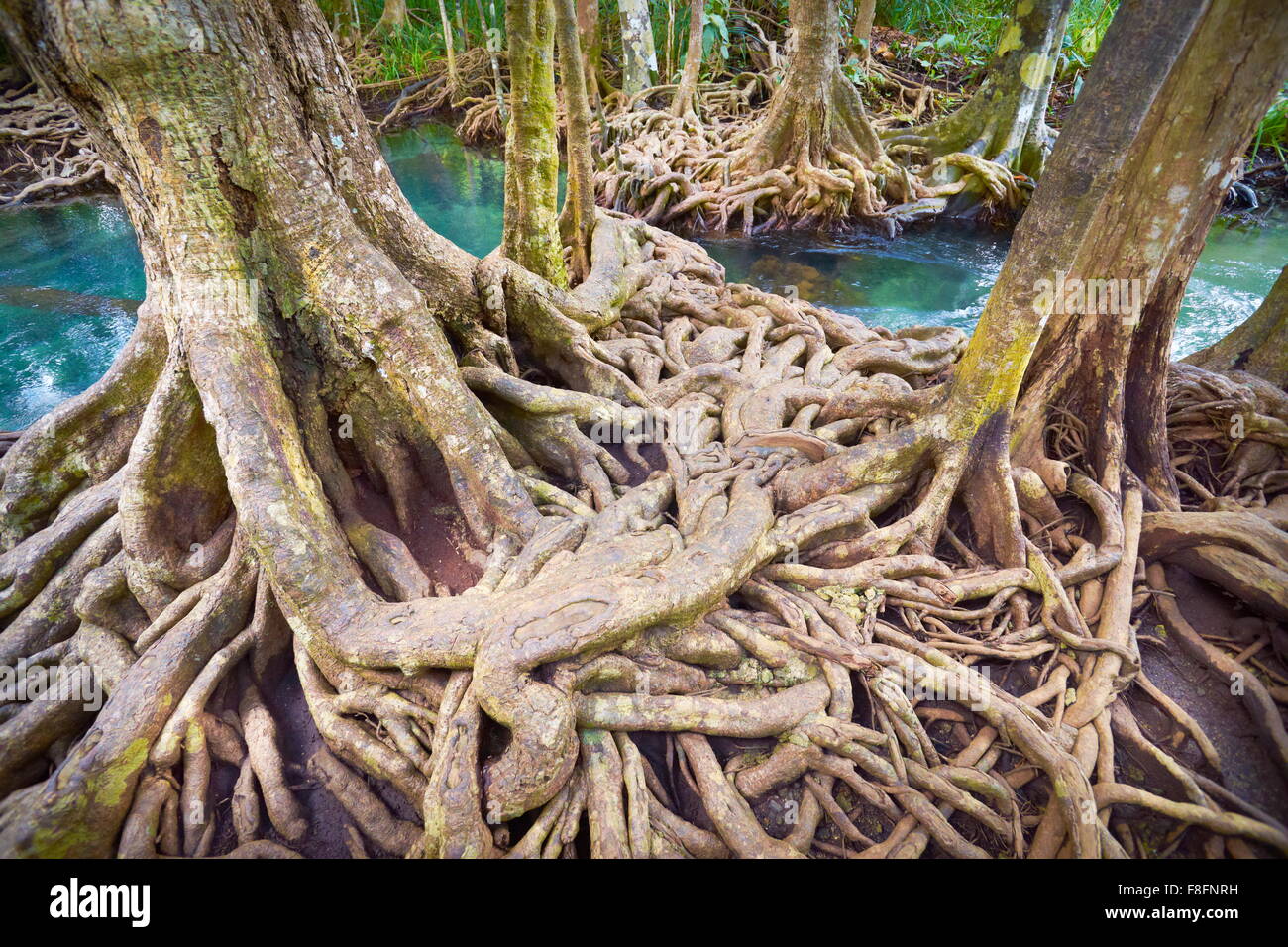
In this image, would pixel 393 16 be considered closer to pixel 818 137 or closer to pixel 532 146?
pixel 818 137

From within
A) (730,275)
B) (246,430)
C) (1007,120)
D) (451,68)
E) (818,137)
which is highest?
(451,68)

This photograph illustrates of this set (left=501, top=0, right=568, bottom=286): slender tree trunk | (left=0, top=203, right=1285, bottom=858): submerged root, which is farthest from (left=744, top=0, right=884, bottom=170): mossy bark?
(left=0, top=203, right=1285, bottom=858): submerged root

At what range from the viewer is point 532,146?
4.64 meters

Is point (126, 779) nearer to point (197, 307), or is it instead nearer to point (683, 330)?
point (197, 307)

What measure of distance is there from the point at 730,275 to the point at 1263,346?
5.46 meters

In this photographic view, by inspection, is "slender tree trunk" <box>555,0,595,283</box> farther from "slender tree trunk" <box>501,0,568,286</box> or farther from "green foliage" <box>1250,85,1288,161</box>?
"green foliage" <box>1250,85,1288,161</box>

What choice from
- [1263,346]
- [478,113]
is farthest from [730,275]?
[478,113]

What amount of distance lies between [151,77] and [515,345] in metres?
→ 2.26

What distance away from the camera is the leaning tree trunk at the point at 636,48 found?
37.9 ft

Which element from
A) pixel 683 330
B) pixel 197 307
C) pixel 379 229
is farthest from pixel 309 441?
pixel 683 330

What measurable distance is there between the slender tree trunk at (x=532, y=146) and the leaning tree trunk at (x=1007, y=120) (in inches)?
282

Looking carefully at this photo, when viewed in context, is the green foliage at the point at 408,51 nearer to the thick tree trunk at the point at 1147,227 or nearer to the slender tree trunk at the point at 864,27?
the slender tree trunk at the point at 864,27

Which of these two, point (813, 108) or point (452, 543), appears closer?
point (452, 543)
